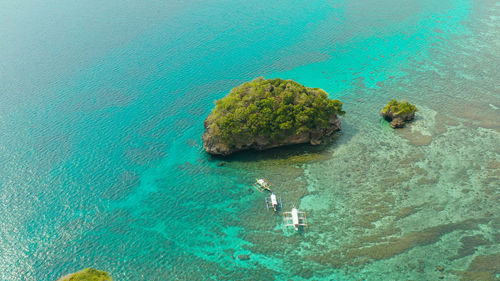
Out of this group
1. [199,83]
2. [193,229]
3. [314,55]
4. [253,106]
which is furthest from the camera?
[314,55]

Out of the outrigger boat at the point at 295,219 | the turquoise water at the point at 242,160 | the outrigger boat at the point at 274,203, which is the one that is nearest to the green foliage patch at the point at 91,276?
the turquoise water at the point at 242,160

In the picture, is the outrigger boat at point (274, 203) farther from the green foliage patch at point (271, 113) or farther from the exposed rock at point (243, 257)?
the green foliage patch at point (271, 113)

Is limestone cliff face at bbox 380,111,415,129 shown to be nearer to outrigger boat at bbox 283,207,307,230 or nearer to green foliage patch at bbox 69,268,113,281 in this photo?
outrigger boat at bbox 283,207,307,230

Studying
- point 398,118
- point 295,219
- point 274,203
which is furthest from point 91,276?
point 398,118

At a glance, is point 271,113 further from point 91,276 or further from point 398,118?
point 91,276

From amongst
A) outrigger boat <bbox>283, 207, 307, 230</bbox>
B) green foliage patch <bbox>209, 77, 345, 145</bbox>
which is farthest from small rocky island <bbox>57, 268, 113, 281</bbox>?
green foliage patch <bbox>209, 77, 345, 145</bbox>

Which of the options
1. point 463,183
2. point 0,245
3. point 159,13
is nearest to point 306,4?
point 159,13

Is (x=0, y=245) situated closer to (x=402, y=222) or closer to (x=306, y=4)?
(x=402, y=222)
